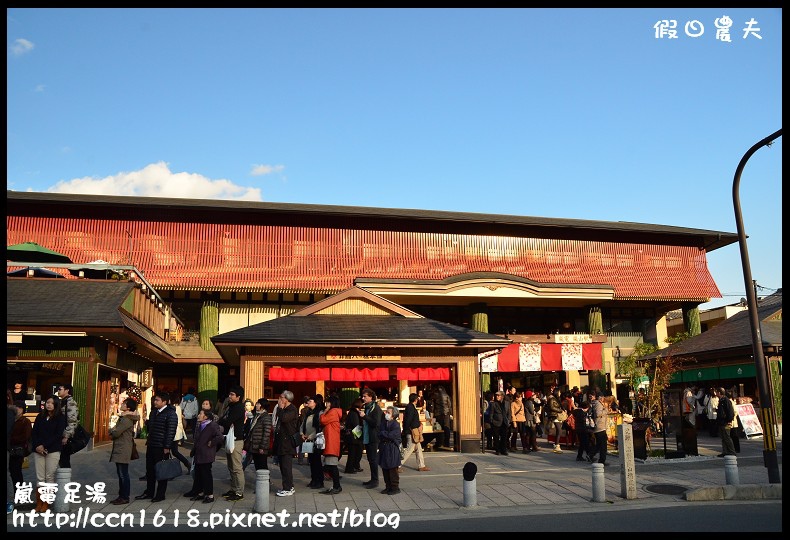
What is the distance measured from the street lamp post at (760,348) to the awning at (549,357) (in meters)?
18.2

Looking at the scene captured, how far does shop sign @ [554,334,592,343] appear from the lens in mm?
32281

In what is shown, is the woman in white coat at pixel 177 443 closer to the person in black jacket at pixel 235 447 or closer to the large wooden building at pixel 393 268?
the person in black jacket at pixel 235 447

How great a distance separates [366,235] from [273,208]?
5097 millimetres

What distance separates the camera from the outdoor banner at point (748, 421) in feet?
56.1

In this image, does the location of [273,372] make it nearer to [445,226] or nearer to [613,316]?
[445,226]

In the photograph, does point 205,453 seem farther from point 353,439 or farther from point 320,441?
point 353,439

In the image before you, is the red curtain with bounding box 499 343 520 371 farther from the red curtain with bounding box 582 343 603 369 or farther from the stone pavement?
the stone pavement

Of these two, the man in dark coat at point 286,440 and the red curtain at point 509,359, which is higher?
the red curtain at point 509,359

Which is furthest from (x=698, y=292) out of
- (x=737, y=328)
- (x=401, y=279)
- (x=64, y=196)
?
(x=64, y=196)

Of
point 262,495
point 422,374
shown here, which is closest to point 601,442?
point 422,374

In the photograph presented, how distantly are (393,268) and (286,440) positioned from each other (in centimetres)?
2357

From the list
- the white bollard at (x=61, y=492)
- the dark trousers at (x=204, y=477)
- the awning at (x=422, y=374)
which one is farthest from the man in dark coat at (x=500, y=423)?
the white bollard at (x=61, y=492)

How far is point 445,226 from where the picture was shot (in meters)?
36.6

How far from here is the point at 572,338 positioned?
107 feet
